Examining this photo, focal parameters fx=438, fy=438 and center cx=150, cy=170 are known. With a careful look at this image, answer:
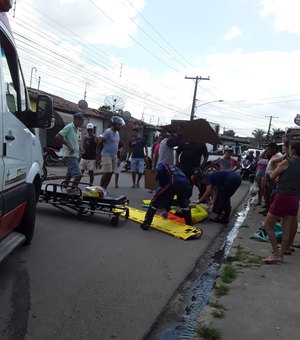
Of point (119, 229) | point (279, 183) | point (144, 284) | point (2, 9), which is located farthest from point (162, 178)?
point (2, 9)

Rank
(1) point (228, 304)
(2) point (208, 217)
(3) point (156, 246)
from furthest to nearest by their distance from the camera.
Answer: (2) point (208, 217) → (3) point (156, 246) → (1) point (228, 304)

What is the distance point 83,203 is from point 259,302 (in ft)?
13.0

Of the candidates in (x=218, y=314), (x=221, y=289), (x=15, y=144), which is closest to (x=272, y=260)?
(x=221, y=289)

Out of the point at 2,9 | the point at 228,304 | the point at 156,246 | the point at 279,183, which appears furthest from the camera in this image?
the point at 156,246

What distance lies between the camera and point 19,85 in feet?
15.5

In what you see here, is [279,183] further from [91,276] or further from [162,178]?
[91,276]

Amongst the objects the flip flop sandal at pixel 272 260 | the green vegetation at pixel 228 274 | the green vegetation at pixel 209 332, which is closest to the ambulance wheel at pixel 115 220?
the green vegetation at pixel 228 274

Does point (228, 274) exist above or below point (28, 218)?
below

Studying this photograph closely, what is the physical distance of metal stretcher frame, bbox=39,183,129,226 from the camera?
750 cm

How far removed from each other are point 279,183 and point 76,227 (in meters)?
3.28

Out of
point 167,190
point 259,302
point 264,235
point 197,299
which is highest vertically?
point 167,190

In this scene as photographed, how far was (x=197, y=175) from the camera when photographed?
9820mm

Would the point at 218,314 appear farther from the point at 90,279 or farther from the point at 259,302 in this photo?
the point at 90,279

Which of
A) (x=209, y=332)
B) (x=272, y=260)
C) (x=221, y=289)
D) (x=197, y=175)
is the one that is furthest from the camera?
(x=197, y=175)
